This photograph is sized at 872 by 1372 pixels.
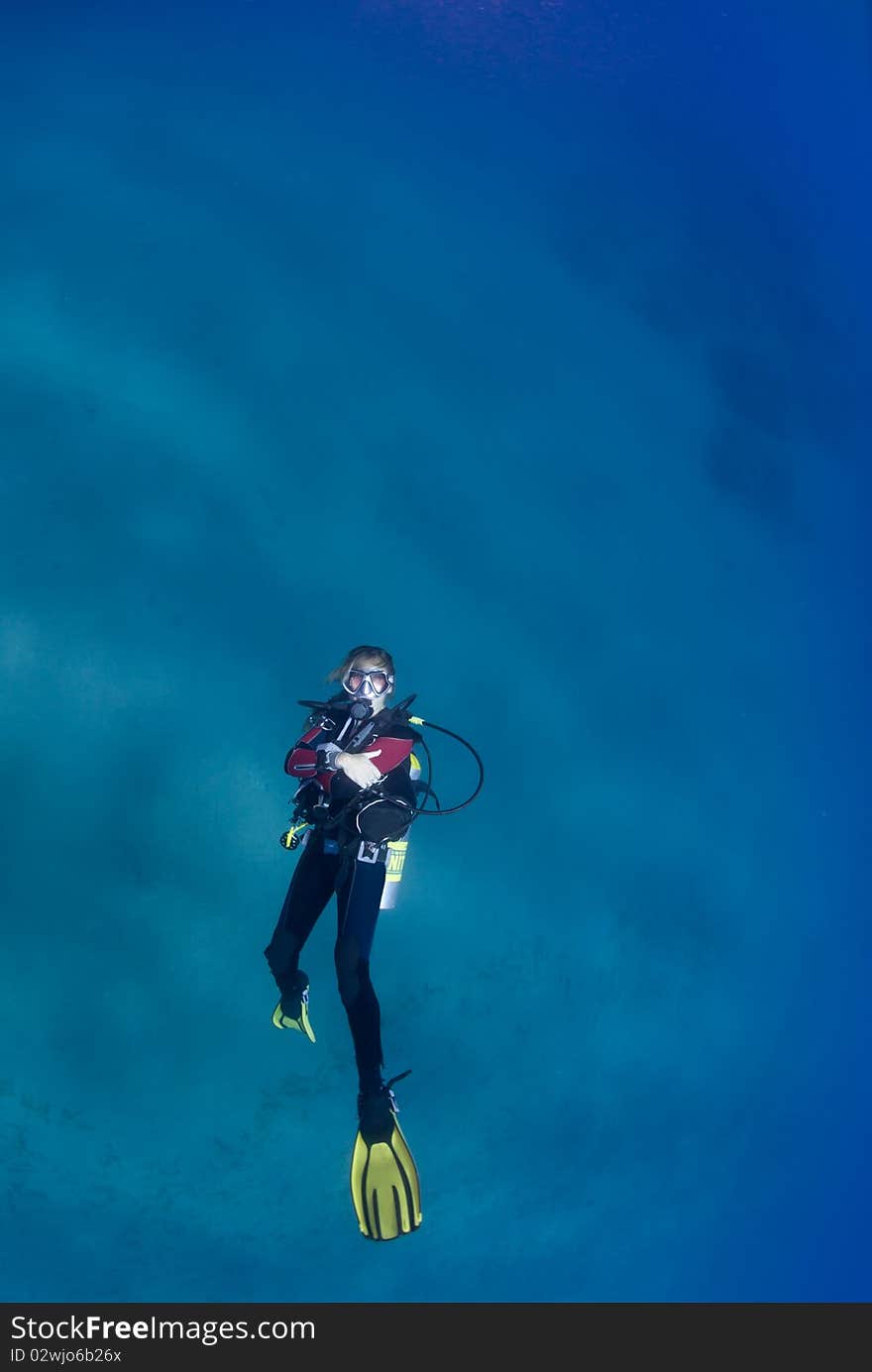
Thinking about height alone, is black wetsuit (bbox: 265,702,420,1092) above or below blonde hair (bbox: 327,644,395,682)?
below

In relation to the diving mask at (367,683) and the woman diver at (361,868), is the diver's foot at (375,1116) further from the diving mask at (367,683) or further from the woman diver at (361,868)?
the diving mask at (367,683)

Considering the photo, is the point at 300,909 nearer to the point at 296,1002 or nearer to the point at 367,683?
the point at 296,1002

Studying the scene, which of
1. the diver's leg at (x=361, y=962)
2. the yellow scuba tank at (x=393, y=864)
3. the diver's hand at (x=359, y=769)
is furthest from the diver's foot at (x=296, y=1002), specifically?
the diver's hand at (x=359, y=769)

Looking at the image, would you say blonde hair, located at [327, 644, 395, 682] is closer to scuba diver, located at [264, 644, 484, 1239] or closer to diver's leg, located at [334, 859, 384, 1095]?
scuba diver, located at [264, 644, 484, 1239]

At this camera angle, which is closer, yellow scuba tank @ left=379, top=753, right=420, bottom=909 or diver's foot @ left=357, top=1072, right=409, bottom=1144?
diver's foot @ left=357, top=1072, right=409, bottom=1144

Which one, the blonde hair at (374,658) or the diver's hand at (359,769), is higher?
the blonde hair at (374,658)

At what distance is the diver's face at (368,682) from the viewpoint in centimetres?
402

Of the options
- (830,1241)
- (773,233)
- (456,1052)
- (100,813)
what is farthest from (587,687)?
(773,233)

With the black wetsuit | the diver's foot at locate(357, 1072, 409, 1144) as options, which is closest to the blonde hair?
the black wetsuit

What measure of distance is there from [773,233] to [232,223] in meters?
6.37

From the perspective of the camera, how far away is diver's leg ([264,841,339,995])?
158 inches

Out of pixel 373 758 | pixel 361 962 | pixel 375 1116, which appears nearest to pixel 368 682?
pixel 373 758

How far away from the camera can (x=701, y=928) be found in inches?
259

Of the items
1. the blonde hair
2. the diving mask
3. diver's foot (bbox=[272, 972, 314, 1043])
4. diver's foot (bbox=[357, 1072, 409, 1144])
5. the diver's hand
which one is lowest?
diver's foot (bbox=[357, 1072, 409, 1144])
